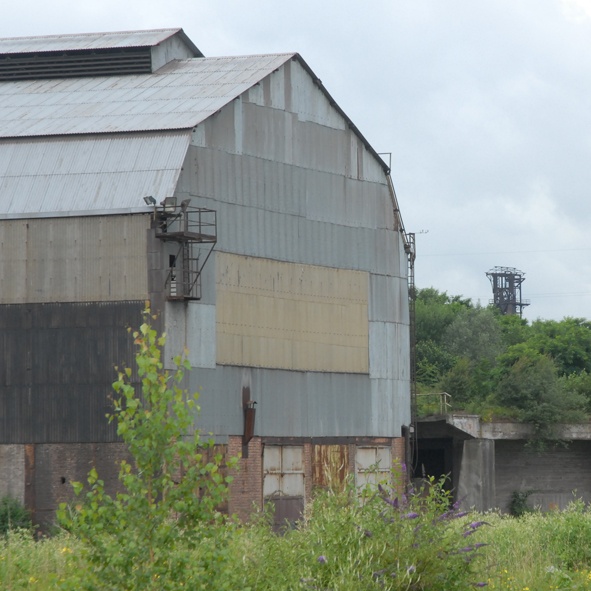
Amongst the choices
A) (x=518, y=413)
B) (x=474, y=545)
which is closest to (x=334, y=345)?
(x=518, y=413)

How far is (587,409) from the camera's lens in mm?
51406

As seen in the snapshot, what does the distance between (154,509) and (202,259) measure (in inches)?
850

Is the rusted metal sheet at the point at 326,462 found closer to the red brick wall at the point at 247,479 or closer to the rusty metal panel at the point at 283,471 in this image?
the rusty metal panel at the point at 283,471

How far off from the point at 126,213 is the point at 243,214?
4.22 metres

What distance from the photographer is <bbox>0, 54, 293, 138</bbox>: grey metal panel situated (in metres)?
34.9

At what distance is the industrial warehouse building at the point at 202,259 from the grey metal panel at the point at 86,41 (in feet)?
0.36

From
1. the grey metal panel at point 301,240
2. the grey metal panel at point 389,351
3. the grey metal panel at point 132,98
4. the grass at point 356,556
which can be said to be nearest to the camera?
the grass at point 356,556

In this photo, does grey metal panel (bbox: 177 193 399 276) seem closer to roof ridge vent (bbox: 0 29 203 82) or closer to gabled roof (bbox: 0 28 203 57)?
roof ridge vent (bbox: 0 29 203 82)

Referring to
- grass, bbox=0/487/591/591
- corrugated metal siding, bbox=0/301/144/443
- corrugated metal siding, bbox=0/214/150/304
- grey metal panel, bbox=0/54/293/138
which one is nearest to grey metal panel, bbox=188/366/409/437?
corrugated metal siding, bbox=0/301/144/443

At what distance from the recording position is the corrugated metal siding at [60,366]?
32.2 meters

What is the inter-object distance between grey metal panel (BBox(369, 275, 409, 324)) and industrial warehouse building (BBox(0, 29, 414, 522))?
80mm

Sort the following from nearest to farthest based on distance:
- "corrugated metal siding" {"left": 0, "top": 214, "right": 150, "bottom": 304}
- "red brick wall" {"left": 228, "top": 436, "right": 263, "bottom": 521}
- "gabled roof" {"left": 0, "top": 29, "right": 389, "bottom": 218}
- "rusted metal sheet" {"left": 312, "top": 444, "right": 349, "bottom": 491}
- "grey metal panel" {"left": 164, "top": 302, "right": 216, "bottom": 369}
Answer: "grey metal panel" {"left": 164, "top": 302, "right": 216, "bottom": 369}
"corrugated metal siding" {"left": 0, "top": 214, "right": 150, "bottom": 304}
"gabled roof" {"left": 0, "top": 29, "right": 389, "bottom": 218}
"red brick wall" {"left": 228, "top": 436, "right": 263, "bottom": 521}
"rusted metal sheet" {"left": 312, "top": 444, "right": 349, "bottom": 491}

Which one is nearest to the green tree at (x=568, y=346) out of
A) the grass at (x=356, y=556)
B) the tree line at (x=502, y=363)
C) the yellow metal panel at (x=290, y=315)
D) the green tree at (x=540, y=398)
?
the tree line at (x=502, y=363)

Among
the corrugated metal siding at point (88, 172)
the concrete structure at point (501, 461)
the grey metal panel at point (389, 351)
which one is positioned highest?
the corrugated metal siding at point (88, 172)
